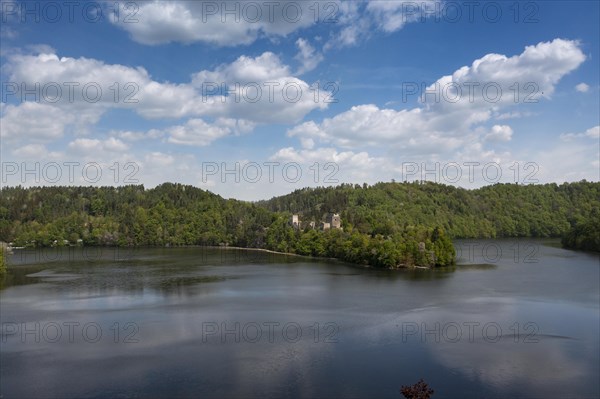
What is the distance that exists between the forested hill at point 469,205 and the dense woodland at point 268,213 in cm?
29

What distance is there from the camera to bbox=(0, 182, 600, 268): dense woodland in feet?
384

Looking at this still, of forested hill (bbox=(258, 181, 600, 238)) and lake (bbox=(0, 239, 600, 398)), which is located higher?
forested hill (bbox=(258, 181, 600, 238))

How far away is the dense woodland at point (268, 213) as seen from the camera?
117 meters

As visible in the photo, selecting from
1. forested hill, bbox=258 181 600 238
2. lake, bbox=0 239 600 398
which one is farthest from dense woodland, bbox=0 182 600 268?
lake, bbox=0 239 600 398

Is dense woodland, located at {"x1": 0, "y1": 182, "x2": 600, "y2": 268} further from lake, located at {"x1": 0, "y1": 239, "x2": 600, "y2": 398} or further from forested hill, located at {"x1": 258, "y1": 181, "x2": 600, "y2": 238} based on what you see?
lake, located at {"x1": 0, "y1": 239, "x2": 600, "y2": 398}

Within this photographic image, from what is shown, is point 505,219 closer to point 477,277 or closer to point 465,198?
point 465,198

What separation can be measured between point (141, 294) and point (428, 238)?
1602 inches

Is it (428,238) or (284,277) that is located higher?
(428,238)

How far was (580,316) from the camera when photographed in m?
35.6

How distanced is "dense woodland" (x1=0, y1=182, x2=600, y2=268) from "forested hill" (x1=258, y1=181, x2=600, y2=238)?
0.29m

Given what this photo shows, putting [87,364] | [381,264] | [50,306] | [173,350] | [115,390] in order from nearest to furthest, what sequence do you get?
[115,390]
[87,364]
[173,350]
[50,306]
[381,264]

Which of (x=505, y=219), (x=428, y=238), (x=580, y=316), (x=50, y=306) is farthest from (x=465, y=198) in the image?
(x=50, y=306)

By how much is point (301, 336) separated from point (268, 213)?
90133mm

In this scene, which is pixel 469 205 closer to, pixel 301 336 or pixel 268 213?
pixel 268 213
